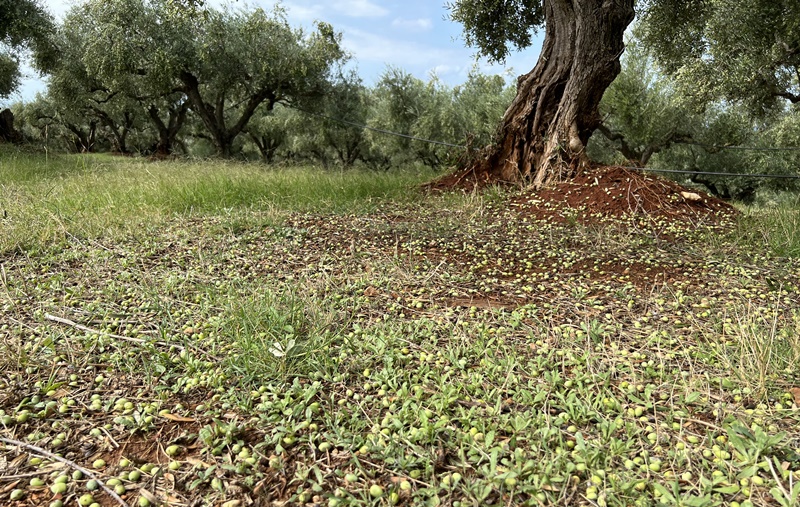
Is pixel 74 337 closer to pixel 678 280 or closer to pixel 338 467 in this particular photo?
pixel 338 467

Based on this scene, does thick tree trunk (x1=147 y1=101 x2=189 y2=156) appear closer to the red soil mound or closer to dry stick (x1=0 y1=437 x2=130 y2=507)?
the red soil mound

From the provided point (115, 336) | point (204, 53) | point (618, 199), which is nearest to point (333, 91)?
point (204, 53)

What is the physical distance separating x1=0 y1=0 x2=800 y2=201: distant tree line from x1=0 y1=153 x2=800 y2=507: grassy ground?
4670mm

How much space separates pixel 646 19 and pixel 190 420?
10.5m

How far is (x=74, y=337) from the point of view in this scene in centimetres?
269

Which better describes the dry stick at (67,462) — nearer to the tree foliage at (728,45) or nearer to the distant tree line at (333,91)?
the distant tree line at (333,91)

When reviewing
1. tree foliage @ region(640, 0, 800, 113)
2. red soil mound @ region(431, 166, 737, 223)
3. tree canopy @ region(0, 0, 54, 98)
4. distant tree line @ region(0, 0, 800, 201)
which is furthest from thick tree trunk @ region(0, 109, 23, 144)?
tree foliage @ region(640, 0, 800, 113)

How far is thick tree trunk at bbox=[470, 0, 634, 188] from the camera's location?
20.9 ft

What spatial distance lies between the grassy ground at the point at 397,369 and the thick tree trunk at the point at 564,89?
8.19ft

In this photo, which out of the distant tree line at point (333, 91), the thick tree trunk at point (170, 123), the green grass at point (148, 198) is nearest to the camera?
the green grass at point (148, 198)

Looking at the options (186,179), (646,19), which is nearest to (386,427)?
(186,179)

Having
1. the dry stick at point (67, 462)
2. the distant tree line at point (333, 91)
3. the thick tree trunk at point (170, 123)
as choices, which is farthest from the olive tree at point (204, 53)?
the dry stick at point (67, 462)

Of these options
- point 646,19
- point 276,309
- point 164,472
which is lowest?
point 164,472

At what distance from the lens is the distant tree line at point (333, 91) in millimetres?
11734
